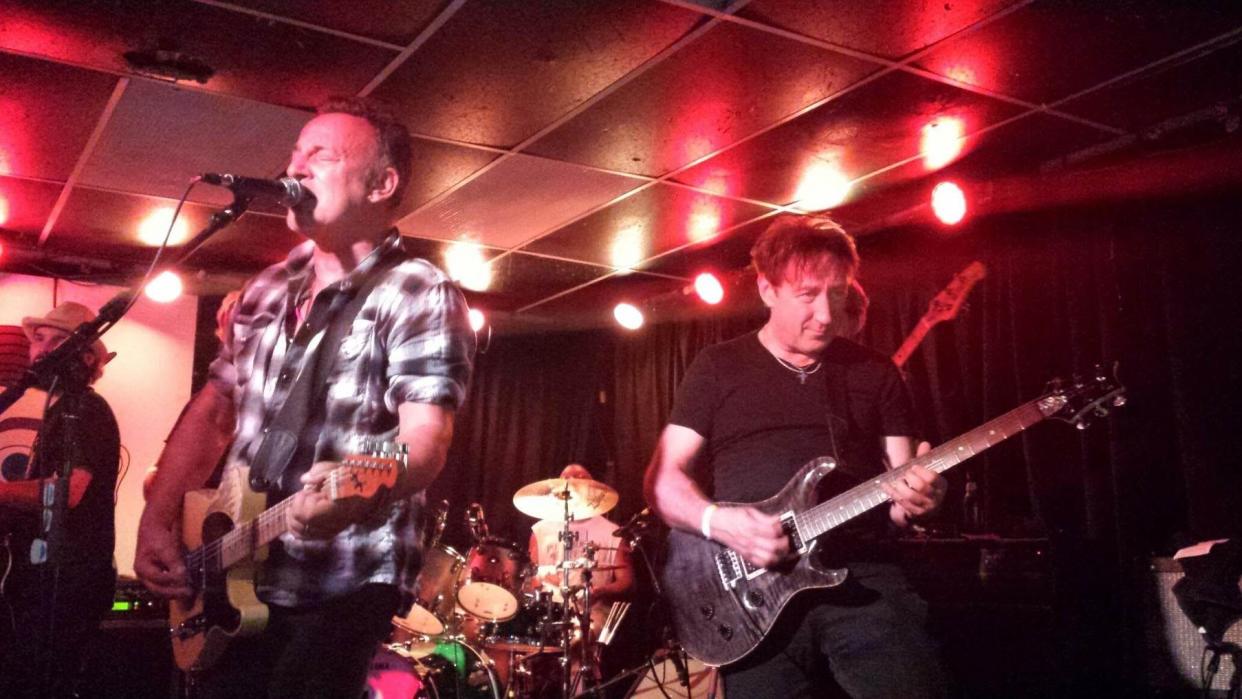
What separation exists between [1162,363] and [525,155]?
3.76 metres

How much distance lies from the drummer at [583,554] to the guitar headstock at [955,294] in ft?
9.20

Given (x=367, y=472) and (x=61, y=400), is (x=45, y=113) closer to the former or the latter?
(x=61, y=400)

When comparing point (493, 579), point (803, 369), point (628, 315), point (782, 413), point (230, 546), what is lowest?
point (493, 579)

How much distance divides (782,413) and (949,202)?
3.38m

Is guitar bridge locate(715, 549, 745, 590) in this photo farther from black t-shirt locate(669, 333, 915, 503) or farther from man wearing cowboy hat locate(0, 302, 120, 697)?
man wearing cowboy hat locate(0, 302, 120, 697)

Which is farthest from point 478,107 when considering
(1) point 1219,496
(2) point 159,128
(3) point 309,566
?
(1) point 1219,496

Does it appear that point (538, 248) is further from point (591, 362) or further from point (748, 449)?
point (748, 449)

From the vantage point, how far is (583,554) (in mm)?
7707

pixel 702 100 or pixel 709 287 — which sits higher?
pixel 702 100

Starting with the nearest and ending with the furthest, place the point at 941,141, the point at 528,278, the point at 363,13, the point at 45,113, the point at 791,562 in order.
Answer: the point at 791,562 < the point at 363,13 < the point at 45,113 < the point at 941,141 < the point at 528,278

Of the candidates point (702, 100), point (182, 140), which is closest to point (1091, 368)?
point (702, 100)

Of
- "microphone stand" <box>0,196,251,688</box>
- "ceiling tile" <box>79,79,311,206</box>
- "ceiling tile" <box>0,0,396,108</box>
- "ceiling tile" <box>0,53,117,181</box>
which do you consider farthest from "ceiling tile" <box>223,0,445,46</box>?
"microphone stand" <box>0,196,251,688</box>

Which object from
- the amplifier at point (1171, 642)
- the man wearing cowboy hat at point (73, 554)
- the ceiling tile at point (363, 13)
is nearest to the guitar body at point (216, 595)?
the man wearing cowboy hat at point (73, 554)

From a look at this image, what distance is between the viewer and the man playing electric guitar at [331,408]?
2.10 m
